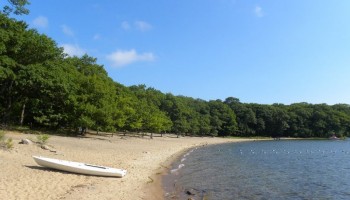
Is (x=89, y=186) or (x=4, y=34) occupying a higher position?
(x=4, y=34)

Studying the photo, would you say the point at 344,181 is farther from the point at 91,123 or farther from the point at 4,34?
the point at 4,34

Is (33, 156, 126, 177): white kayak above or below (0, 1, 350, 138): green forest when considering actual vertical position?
below

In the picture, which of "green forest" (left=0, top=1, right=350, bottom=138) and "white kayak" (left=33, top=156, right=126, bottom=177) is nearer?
"white kayak" (left=33, top=156, right=126, bottom=177)

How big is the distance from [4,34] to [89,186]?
24470 mm

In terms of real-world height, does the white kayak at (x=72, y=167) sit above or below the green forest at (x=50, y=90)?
below

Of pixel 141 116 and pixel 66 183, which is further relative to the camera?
pixel 141 116

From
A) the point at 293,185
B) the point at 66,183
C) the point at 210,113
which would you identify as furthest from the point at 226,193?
the point at 210,113

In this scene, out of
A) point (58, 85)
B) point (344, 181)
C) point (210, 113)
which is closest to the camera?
point (344, 181)

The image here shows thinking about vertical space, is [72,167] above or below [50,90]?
below

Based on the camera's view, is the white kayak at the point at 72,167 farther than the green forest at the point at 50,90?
No

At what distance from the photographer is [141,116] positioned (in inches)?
2758

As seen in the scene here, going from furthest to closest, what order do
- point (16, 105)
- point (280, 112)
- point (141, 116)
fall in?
1. point (280, 112)
2. point (141, 116)
3. point (16, 105)

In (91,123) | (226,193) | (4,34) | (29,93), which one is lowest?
(226,193)

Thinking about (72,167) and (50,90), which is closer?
(72,167)
